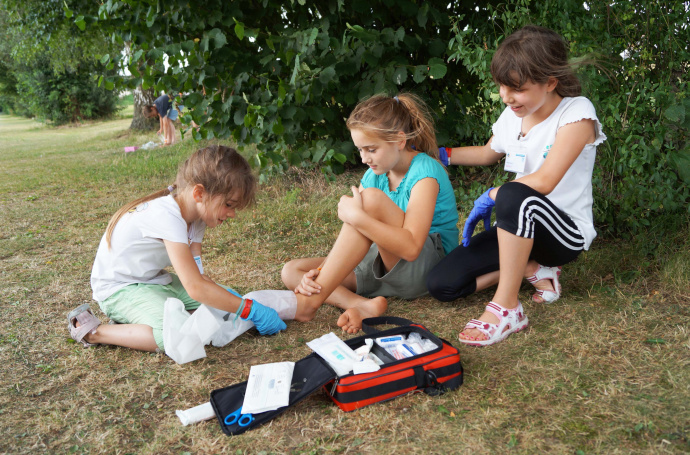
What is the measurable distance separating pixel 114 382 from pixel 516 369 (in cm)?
145

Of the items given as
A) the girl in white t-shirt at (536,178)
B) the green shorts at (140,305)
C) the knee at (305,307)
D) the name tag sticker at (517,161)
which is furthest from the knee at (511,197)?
the green shorts at (140,305)

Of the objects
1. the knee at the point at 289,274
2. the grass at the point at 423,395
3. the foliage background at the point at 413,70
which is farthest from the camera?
the knee at the point at 289,274

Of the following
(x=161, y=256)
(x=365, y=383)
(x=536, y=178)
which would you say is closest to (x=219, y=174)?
(x=161, y=256)

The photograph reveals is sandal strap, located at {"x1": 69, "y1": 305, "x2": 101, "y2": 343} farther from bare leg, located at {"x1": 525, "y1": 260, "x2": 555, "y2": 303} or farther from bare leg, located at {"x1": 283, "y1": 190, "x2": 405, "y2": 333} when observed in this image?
bare leg, located at {"x1": 525, "y1": 260, "x2": 555, "y2": 303}

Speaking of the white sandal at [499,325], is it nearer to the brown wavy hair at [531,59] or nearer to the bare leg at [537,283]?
the bare leg at [537,283]

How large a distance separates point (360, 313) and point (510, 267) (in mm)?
678

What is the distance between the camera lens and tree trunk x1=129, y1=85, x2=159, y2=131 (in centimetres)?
1223

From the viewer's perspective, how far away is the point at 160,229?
2.17m

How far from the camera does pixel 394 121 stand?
2371mm

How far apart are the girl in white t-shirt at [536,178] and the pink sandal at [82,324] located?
1472 millimetres

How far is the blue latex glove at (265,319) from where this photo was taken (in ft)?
7.26

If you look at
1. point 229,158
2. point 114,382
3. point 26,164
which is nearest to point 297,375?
point 114,382

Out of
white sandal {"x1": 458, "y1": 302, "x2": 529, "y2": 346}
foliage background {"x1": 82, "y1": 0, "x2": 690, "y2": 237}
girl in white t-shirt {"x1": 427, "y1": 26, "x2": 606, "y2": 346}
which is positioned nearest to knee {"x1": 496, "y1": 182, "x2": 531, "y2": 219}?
girl in white t-shirt {"x1": 427, "y1": 26, "x2": 606, "y2": 346}

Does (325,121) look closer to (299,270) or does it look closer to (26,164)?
(299,270)
